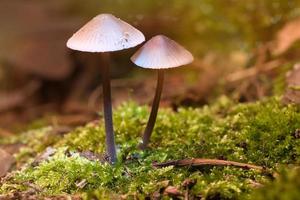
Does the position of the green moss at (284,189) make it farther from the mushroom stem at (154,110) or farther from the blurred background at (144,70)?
the blurred background at (144,70)

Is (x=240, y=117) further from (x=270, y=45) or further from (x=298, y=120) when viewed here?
(x=270, y=45)

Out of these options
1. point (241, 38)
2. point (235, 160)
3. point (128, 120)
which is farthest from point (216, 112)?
point (241, 38)

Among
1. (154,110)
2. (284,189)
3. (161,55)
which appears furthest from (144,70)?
(284,189)

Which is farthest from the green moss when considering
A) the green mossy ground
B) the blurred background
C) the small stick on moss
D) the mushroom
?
the blurred background

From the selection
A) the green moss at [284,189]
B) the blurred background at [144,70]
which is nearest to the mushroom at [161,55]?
the green moss at [284,189]

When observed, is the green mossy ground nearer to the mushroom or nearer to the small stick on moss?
the small stick on moss
